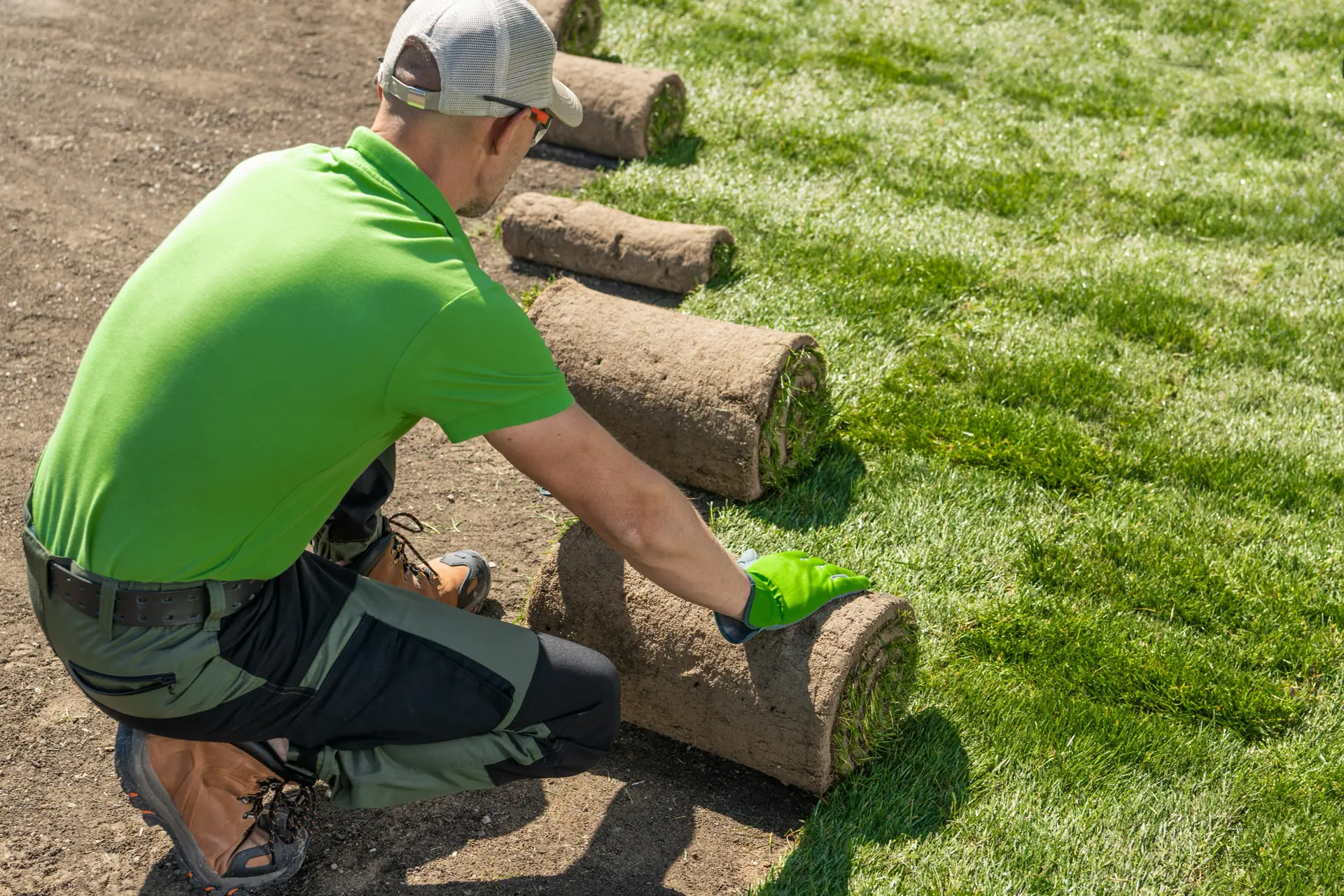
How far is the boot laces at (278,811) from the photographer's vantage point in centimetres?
308

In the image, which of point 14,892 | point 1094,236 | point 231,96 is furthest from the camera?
point 231,96

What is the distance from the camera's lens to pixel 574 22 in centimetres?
801

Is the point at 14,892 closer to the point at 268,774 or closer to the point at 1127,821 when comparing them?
the point at 268,774

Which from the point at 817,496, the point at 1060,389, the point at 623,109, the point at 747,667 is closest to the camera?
the point at 747,667

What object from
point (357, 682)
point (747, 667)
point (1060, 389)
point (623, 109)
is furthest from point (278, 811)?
point (623, 109)

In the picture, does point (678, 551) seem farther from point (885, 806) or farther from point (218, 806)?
point (218, 806)

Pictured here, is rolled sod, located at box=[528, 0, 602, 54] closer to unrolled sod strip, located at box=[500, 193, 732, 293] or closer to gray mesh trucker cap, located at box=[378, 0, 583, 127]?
unrolled sod strip, located at box=[500, 193, 732, 293]

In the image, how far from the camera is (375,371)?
2.43m

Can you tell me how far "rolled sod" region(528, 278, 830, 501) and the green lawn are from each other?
198mm

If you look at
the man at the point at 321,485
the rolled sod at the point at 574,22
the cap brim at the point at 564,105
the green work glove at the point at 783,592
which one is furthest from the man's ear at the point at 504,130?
the rolled sod at the point at 574,22

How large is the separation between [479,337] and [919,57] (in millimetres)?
6582

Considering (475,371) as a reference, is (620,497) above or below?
below

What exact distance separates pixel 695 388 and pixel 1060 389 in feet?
5.53

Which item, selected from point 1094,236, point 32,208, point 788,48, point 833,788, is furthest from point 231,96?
point 833,788
